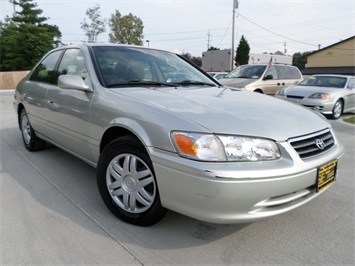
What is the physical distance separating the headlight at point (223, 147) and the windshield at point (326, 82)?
26.5 feet

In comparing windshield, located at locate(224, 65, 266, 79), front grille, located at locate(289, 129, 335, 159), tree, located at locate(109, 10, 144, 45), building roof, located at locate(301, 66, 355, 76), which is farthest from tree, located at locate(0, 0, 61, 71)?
building roof, located at locate(301, 66, 355, 76)

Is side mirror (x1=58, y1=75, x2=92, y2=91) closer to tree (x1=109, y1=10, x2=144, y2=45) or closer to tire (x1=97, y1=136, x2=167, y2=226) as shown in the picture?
tire (x1=97, y1=136, x2=167, y2=226)

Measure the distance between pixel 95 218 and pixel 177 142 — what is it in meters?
1.10

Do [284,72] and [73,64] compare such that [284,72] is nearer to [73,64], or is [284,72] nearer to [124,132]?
[73,64]

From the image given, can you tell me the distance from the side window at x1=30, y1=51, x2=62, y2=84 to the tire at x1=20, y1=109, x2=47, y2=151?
2.17ft

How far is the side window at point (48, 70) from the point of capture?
365 cm

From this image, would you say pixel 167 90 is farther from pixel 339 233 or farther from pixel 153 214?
pixel 339 233

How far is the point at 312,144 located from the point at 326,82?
790cm

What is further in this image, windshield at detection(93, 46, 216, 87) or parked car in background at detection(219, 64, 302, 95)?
parked car in background at detection(219, 64, 302, 95)

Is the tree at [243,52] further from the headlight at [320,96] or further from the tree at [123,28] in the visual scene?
the headlight at [320,96]

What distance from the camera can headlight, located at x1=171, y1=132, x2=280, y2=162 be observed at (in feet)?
6.20

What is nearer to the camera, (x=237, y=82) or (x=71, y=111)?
(x=71, y=111)

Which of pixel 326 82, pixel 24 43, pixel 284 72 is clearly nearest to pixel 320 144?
pixel 326 82

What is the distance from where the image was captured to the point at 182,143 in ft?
6.39
